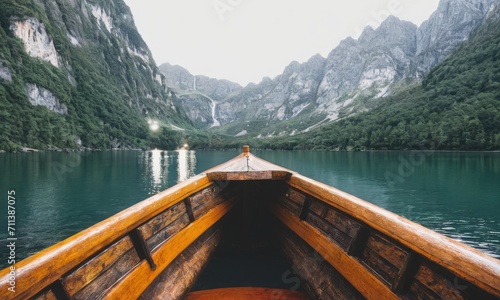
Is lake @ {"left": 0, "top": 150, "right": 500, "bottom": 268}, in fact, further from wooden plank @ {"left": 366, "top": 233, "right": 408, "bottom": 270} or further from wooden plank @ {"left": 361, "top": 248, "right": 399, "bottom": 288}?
wooden plank @ {"left": 366, "top": 233, "right": 408, "bottom": 270}

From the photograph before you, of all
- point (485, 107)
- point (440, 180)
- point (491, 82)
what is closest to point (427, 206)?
point (440, 180)

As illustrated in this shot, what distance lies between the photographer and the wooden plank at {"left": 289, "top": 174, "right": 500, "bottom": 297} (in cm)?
170

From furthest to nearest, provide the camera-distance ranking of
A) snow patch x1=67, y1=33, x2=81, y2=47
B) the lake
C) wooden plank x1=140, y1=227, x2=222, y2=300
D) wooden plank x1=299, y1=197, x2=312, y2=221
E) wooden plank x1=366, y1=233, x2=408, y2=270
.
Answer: snow patch x1=67, y1=33, x2=81, y2=47
the lake
wooden plank x1=299, y1=197, x2=312, y2=221
wooden plank x1=140, y1=227, x2=222, y2=300
wooden plank x1=366, y1=233, x2=408, y2=270

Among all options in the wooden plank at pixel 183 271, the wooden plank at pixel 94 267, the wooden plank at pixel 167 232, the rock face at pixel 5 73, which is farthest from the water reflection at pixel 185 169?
the rock face at pixel 5 73

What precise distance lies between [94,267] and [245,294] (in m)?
2.83

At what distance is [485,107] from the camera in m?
93.2

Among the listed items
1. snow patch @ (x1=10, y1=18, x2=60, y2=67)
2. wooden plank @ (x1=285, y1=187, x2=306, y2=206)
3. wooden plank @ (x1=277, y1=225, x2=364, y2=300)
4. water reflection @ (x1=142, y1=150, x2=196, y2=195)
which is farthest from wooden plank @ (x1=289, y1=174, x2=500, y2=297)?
snow patch @ (x1=10, y1=18, x2=60, y2=67)

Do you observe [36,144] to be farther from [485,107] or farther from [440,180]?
[485,107]

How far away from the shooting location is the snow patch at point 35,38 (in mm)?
112750

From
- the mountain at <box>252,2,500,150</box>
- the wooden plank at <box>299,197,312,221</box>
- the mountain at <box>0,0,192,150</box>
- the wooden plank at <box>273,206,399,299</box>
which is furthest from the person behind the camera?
the mountain at <box>0,0,192,150</box>

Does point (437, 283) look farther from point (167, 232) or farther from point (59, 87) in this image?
point (59, 87)

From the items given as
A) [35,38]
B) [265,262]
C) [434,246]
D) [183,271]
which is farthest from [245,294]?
[35,38]

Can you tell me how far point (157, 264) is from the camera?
11.2 ft

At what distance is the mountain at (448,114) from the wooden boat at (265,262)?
9395 cm
